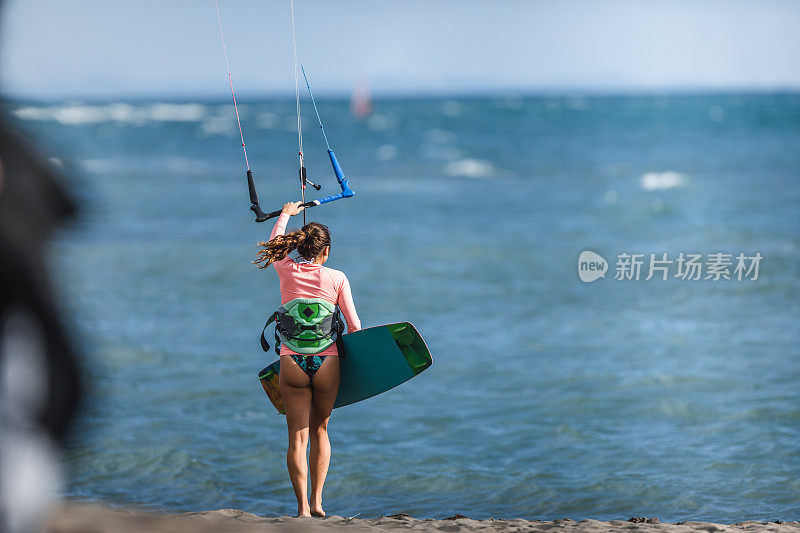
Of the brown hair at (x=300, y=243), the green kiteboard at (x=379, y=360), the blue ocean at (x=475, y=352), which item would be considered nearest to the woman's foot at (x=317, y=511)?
the green kiteboard at (x=379, y=360)

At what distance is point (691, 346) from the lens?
11523mm

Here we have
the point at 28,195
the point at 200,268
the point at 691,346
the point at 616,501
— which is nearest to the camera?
Result: the point at 28,195

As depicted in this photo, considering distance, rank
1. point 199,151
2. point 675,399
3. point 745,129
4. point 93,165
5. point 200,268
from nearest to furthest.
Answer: point 675,399 < point 200,268 < point 93,165 < point 199,151 < point 745,129

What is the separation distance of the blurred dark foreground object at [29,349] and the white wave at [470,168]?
107ft

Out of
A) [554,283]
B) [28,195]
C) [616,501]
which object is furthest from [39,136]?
[554,283]

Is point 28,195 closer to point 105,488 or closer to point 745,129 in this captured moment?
point 105,488

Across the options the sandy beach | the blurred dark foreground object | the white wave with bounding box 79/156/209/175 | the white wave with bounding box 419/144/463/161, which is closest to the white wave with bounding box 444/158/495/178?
the white wave with bounding box 419/144/463/161

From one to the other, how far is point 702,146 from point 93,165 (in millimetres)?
29884

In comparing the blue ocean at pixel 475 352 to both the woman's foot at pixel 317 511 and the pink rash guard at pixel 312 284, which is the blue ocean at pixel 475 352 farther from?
the pink rash guard at pixel 312 284

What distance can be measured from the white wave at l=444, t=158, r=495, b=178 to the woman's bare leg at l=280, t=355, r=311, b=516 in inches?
1127

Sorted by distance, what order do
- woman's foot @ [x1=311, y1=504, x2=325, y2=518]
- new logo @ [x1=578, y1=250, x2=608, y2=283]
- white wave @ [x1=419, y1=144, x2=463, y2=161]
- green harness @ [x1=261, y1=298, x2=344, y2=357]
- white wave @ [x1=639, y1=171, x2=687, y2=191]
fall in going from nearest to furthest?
green harness @ [x1=261, y1=298, x2=344, y2=357]
woman's foot @ [x1=311, y1=504, x2=325, y2=518]
new logo @ [x1=578, y1=250, x2=608, y2=283]
white wave @ [x1=639, y1=171, x2=687, y2=191]
white wave @ [x1=419, y1=144, x2=463, y2=161]

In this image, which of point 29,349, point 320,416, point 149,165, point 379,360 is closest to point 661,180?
point 149,165

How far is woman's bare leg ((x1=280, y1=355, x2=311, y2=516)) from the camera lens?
557 cm

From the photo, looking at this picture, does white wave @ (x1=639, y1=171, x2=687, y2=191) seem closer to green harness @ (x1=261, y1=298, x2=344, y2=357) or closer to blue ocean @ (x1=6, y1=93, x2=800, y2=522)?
blue ocean @ (x1=6, y1=93, x2=800, y2=522)
